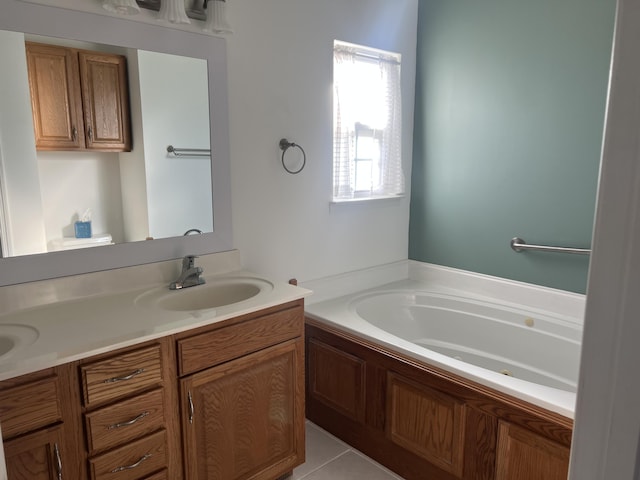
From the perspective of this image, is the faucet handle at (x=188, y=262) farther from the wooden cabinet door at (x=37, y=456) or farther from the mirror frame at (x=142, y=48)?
the wooden cabinet door at (x=37, y=456)

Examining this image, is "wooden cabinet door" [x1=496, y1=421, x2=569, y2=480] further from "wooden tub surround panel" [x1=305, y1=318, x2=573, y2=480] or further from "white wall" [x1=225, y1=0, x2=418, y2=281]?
"white wall" [x1=225, y1=0, x2=418, y2=281]

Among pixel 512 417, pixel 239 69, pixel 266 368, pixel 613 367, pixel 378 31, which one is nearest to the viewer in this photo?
pixel 613 367

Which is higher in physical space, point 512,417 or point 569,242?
point 569,242

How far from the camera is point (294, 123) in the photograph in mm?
2498

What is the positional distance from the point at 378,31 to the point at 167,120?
1486 millimetres

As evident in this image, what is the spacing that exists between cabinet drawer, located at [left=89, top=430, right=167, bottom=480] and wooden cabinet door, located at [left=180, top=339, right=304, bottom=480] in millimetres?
103

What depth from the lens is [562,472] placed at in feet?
5.30

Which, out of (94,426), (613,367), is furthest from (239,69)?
(613,367)

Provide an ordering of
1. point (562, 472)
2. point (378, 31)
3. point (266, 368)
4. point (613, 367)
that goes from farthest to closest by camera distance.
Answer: point (378, 31) → point (266, 368) → point (562, 472) → point (613, 367)

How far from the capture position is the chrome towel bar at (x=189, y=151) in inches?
81.7

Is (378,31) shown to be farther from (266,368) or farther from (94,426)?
(94,426)

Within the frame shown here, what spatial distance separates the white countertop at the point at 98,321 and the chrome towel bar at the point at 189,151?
581 millimetres

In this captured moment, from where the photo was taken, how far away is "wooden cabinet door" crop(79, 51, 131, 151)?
179 cm

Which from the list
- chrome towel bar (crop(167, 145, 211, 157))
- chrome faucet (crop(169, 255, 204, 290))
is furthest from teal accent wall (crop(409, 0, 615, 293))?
chrome faucet (crop(169, 255, 204, 290))
